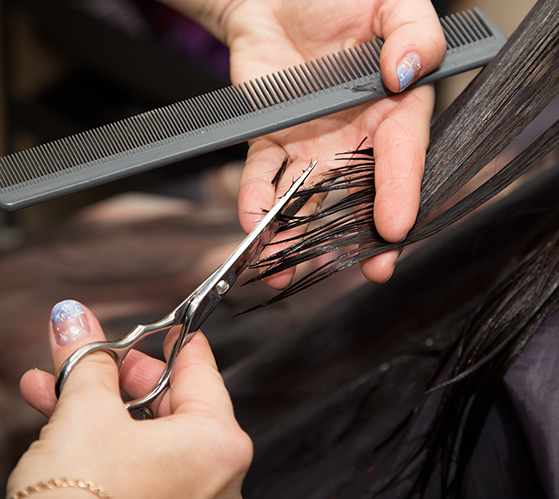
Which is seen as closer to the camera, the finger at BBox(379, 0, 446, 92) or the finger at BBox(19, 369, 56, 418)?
the finger at BBox(19, 369, 56, 418)

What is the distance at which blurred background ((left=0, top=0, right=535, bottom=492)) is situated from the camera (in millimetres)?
853

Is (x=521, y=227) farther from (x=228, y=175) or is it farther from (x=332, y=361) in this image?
(x=228, y=175)

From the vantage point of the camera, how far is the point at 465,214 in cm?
67

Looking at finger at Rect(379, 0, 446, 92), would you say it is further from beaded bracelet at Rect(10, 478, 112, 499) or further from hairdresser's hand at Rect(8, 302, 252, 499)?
beaded bracelet at Rect(10, 478, 112, 499)

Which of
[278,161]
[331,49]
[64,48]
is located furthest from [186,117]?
[64,48]

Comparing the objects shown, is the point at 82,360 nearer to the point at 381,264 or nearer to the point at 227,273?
the point at 227,273

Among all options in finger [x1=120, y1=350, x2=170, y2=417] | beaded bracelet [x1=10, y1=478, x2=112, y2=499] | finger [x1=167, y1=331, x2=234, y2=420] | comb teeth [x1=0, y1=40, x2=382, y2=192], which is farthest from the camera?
comb teeth [x1=0, y1=40, x2=382, y2=192]

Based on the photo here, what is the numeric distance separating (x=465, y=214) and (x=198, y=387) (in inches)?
17.3

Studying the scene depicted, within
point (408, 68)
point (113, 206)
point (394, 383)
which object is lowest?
point (394, 383)

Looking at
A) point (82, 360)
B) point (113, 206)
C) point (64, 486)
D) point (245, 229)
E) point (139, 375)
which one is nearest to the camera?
point (64, 486)

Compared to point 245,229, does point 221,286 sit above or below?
below

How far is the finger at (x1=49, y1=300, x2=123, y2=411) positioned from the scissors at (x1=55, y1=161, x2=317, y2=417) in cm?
1

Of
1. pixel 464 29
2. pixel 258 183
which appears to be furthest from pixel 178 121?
pixel 464 29

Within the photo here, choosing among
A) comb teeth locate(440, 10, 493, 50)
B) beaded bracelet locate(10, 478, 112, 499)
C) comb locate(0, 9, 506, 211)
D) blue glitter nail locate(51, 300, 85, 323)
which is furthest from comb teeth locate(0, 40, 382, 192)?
beaded bracelet locate(10, 478, 112, 499)
